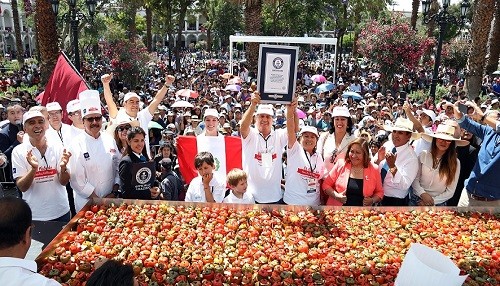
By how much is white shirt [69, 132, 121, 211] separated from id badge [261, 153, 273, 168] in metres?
1.76

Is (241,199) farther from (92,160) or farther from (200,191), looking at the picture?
(92,160)

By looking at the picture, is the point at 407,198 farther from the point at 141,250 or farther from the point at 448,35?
the point at 448,35

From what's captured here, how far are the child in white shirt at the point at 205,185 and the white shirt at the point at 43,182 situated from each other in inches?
56.1

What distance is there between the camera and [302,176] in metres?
4.93

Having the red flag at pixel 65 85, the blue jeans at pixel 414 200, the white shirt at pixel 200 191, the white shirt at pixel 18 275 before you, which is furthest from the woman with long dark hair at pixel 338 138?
the red flag at pixel 65 85

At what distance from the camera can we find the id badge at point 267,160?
5034 millimetres

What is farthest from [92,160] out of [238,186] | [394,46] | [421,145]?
[394,46]

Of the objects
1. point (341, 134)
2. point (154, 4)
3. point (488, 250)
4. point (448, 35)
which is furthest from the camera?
point (448, 35)

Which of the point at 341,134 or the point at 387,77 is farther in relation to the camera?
the point at 387,77

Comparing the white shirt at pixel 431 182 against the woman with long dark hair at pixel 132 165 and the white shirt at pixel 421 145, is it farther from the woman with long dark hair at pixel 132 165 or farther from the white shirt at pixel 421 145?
the woman with long dark hair at pixel 132 165

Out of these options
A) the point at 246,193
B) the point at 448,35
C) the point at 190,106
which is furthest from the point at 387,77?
the point at 448,35

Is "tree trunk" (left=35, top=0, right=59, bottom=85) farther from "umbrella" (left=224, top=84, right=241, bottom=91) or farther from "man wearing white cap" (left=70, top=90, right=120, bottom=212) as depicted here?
"man wearing white cap" (left=70, top=90, right=120, bottom=212)

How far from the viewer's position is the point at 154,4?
93.6 feet

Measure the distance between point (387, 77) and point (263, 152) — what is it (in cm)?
1593
